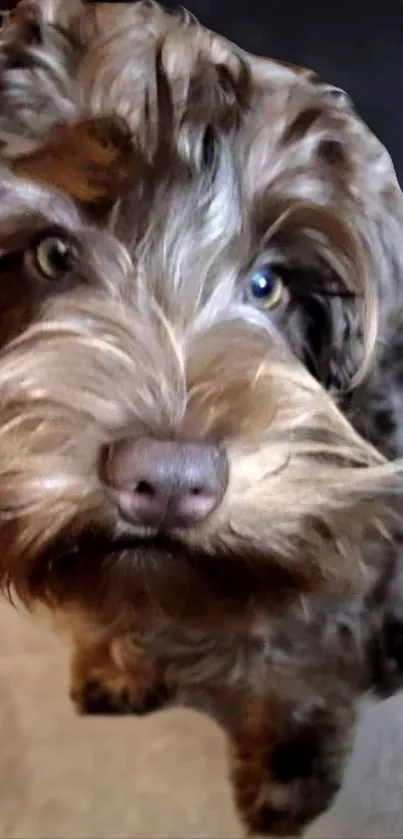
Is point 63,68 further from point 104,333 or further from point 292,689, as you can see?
point 292,689

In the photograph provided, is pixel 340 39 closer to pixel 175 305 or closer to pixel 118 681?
pixel 175 305

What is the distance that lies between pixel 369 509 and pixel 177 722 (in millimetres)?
523

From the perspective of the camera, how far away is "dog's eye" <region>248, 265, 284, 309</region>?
1.41 meters

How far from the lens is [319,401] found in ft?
4.46

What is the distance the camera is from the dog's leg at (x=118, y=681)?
1.72 meters

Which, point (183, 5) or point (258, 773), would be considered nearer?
point (258, 773)

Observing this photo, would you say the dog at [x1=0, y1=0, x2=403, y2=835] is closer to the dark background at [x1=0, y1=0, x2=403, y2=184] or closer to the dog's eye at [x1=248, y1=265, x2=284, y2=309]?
the dog's eye at [x1=248, y1=265, x2=284, y2=309]

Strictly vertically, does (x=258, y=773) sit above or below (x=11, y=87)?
below

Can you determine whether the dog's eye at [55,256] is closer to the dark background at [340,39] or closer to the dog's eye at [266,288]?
the dog's eye at [266,288]

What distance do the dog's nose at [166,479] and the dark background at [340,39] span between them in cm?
102

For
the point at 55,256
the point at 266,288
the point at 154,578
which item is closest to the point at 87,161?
the point at 55,256

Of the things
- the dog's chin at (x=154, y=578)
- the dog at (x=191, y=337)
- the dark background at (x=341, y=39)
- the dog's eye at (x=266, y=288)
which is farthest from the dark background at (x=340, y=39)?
the dog's chin at (x=154, y=578)

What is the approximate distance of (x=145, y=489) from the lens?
1.10 metres

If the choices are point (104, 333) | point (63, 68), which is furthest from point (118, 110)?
point (104, 333)
